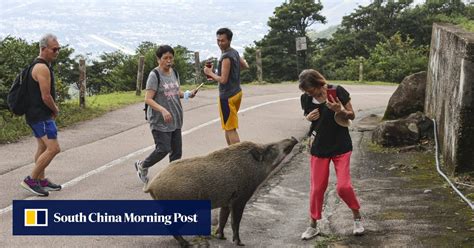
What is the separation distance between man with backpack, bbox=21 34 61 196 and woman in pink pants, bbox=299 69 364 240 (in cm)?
339

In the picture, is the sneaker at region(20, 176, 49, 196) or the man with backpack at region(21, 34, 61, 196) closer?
the man with backpack at region(21, 34, 61, 196)

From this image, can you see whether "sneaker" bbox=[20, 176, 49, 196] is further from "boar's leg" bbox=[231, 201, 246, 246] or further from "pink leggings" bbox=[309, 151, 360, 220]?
"pink leggings" bbox=[309, 151, 360, 220]

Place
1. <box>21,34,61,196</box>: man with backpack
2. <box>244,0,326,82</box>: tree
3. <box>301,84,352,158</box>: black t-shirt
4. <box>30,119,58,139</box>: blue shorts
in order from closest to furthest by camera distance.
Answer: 1. <box>301,84,352,158</box>: black t-shirt
2. <box>21,34,61,196</box>: man with backpack
3. <box>30,119,58,139</box>: blue shorts
4. <box>244,0,326,82</box>: tree

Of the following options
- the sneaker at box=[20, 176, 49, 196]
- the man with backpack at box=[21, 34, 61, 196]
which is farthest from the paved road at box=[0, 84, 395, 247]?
the man with backpack at box=[21, 34, 61, 196]

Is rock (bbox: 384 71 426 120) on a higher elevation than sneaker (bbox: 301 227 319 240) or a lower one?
higher

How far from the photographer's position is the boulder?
10484 mm

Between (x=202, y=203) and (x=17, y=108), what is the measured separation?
3.37m

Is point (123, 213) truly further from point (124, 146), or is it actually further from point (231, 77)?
point (124, 146)

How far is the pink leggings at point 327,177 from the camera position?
19.2 feet

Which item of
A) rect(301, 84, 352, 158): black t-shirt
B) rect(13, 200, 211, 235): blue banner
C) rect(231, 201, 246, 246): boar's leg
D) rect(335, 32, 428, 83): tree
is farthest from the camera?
rect(335, 32, 428, 83): tree

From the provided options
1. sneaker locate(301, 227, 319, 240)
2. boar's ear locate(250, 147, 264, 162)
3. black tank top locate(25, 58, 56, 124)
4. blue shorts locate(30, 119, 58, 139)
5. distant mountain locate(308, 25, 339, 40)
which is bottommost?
sneaker locate(301, 227, 319, 240)

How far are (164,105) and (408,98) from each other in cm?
705

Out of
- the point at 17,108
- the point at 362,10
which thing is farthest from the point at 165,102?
the point at 362,10

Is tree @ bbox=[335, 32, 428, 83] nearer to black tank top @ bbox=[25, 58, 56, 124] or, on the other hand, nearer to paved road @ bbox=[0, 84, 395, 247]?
paved road @ bbox=[0, 84, 395, 247]
